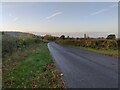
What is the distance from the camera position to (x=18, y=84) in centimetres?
914

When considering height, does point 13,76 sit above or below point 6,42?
below

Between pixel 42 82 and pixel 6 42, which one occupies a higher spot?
pixel 6 42

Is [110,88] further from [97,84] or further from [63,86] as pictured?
[63,86]

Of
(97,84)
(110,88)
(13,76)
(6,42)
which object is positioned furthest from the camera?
(6,42)

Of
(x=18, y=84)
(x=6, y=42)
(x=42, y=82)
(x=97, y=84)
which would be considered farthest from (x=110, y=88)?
(x=6, y=42)

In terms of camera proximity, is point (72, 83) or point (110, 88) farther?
point (72, 83)

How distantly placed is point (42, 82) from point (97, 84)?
246cm

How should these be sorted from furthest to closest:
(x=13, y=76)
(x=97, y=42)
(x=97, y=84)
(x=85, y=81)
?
1. (x=97, y=42)
2. (x=13, y=76)
3. (x=85, y=81)
4. (x=97, y=84)

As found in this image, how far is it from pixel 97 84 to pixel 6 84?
3861 mm

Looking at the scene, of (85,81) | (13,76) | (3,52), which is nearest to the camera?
(85,81)

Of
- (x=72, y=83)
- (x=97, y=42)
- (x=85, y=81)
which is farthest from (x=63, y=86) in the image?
(x=97, y=42)

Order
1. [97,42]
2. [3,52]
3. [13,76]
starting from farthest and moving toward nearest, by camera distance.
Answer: [97,42]
[3,52]
[13,76]

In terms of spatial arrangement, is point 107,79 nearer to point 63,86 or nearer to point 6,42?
point 63,86

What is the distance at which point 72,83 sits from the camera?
8992mm
